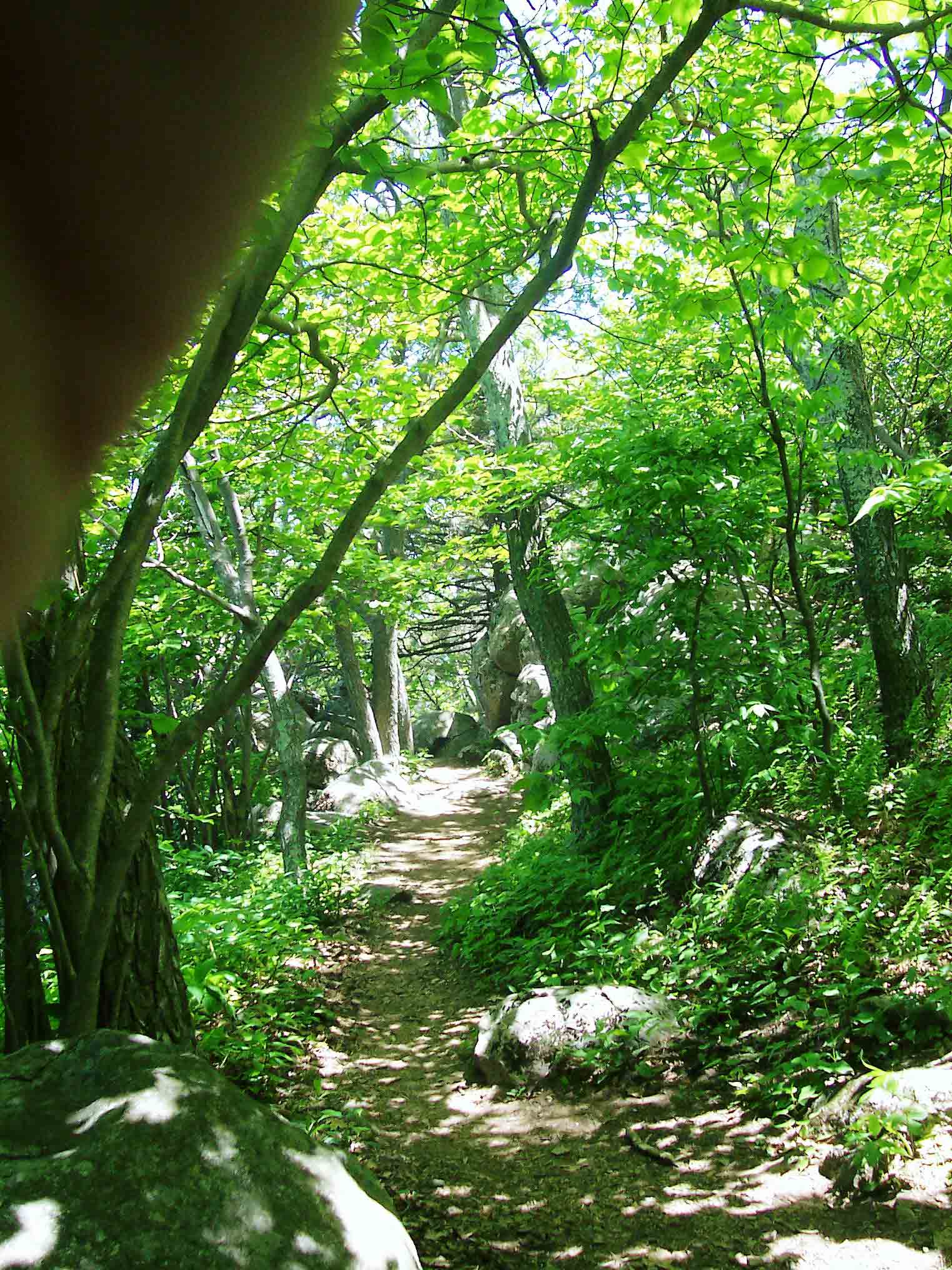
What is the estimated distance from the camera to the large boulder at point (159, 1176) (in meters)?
2.02

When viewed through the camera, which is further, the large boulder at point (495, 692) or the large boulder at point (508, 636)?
the large boulder at point (495, 692)

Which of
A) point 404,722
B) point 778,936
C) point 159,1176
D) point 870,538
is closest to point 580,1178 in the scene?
point 778,936

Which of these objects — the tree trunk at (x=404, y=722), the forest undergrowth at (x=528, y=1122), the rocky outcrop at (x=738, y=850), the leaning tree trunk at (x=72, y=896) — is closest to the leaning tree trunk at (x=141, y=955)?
the leaning tree trunk at (x=72, y=896)

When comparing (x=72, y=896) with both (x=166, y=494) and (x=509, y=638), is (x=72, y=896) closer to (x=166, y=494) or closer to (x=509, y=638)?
(x=166, y=494)

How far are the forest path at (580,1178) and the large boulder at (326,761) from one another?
1326 cm

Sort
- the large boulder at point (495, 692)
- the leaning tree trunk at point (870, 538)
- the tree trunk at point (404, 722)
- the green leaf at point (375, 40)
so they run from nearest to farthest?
the green leaf at point (375, 40) < the leaning tree trunk at point (870, 538) < the large boulder at point (495, 692) < the tree trunk at point (404, 722)

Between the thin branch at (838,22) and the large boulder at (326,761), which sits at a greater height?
the thin branch at (838,22)

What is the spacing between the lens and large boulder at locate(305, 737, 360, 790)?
63.8 ft

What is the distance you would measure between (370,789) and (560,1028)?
11.6 meters

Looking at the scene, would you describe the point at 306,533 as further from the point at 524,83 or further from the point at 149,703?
the point at 524,83

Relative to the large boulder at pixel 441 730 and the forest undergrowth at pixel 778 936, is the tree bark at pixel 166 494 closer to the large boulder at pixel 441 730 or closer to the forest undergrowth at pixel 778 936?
the forest undergrowth at pixel 778 936

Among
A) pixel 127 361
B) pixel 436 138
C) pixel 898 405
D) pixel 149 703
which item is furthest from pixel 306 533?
pixel 127 361

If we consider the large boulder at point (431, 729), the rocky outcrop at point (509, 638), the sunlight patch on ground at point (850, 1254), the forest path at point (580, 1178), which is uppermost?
the rocky outcrop at point (509, 638)

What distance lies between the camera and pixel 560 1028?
4.97 metres
